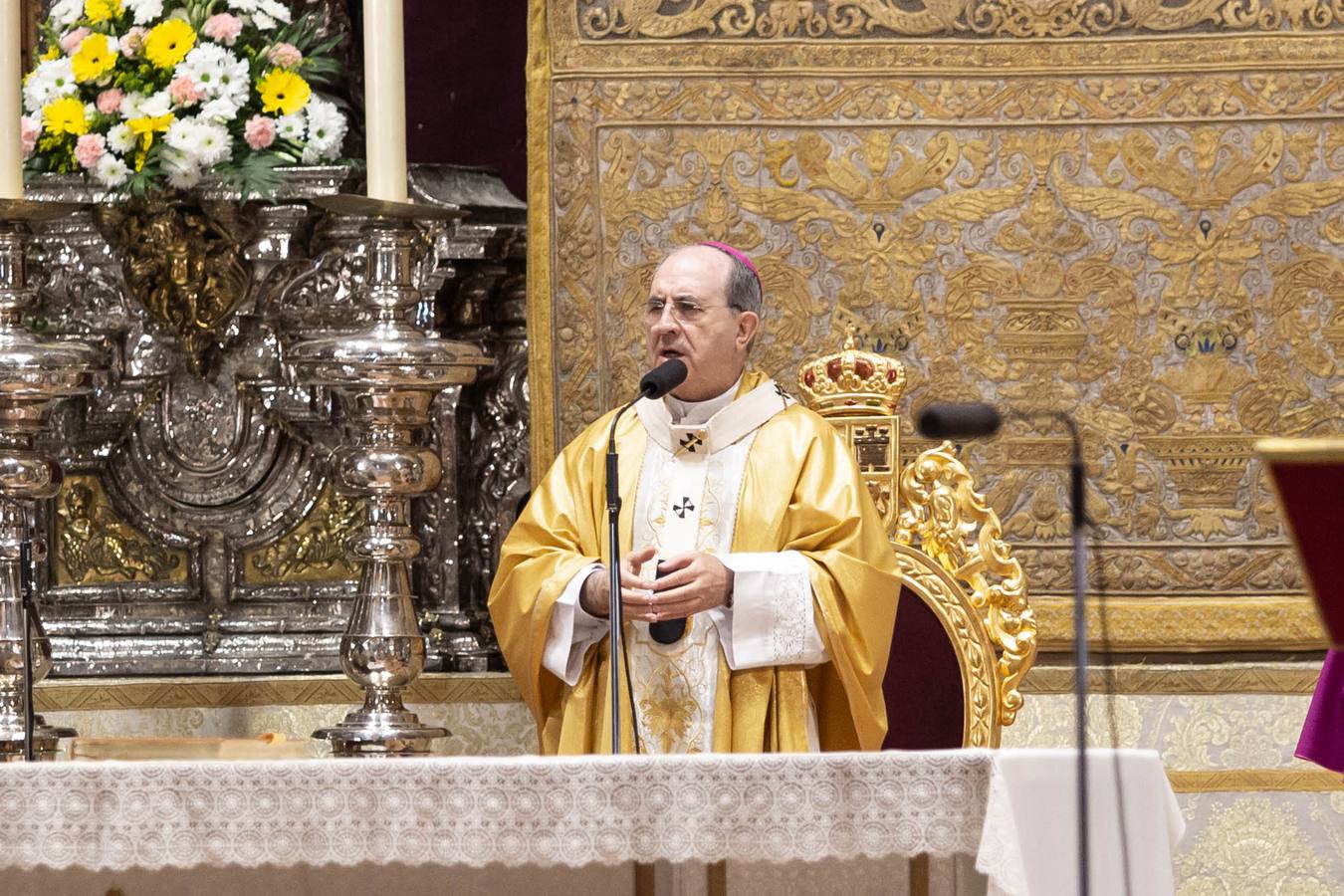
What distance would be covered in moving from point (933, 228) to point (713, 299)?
52.0 inches

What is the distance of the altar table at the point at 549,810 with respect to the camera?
2951mm

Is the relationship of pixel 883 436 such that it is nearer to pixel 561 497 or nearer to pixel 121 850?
pixel 561 497

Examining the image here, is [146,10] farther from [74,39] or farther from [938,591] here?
[938,591]

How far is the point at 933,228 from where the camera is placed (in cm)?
532

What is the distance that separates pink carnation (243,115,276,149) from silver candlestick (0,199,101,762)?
612mm

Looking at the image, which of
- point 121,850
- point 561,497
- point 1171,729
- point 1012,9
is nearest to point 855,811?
point 121,850

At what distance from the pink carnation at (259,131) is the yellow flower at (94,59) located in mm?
359

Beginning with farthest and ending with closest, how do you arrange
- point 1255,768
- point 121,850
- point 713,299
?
1. point 1255,768
2. point 713,299
3. point 121,850

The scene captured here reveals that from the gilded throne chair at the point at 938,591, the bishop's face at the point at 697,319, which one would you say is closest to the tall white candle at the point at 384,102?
the bishop's face at the point at 697,319

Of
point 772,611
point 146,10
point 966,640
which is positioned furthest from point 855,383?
point 146,10

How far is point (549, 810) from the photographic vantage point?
298cm

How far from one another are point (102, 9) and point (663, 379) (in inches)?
82.9

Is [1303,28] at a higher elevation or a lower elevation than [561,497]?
higher

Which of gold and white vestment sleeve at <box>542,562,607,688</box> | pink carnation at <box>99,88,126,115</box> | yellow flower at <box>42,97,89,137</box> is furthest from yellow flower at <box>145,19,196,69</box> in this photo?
gold and white vestment sleeve at <box>542,562,607,688</box>
